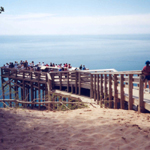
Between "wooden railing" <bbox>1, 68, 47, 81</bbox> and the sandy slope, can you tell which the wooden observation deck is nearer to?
"wooden railing" <bbox>1, 68, 47, 81</bbox>

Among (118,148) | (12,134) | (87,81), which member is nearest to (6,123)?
(12,134)

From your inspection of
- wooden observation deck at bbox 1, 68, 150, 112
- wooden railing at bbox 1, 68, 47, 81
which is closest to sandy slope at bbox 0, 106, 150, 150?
wooden observation deck at bbox 1, 68, 150, 112

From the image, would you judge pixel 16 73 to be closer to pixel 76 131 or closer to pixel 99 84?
pixel 99 84

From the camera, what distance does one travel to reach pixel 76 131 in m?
5.30

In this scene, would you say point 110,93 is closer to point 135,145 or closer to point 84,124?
point 84,124

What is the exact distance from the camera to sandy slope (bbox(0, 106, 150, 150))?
4.58m

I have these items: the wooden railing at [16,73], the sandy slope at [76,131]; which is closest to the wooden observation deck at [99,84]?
the wooden railing at [16,73]

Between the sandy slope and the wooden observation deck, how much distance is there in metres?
0.70

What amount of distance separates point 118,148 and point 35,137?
5.89 ft

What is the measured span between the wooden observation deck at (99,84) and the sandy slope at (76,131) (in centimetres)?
70

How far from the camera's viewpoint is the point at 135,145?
175 inches

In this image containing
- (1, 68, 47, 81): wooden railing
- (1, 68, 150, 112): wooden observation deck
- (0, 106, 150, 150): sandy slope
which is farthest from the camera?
(1, 68, 47, 81): wooden railing

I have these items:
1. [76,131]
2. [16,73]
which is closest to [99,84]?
[76,131]

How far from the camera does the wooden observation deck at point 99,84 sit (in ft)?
22.6
